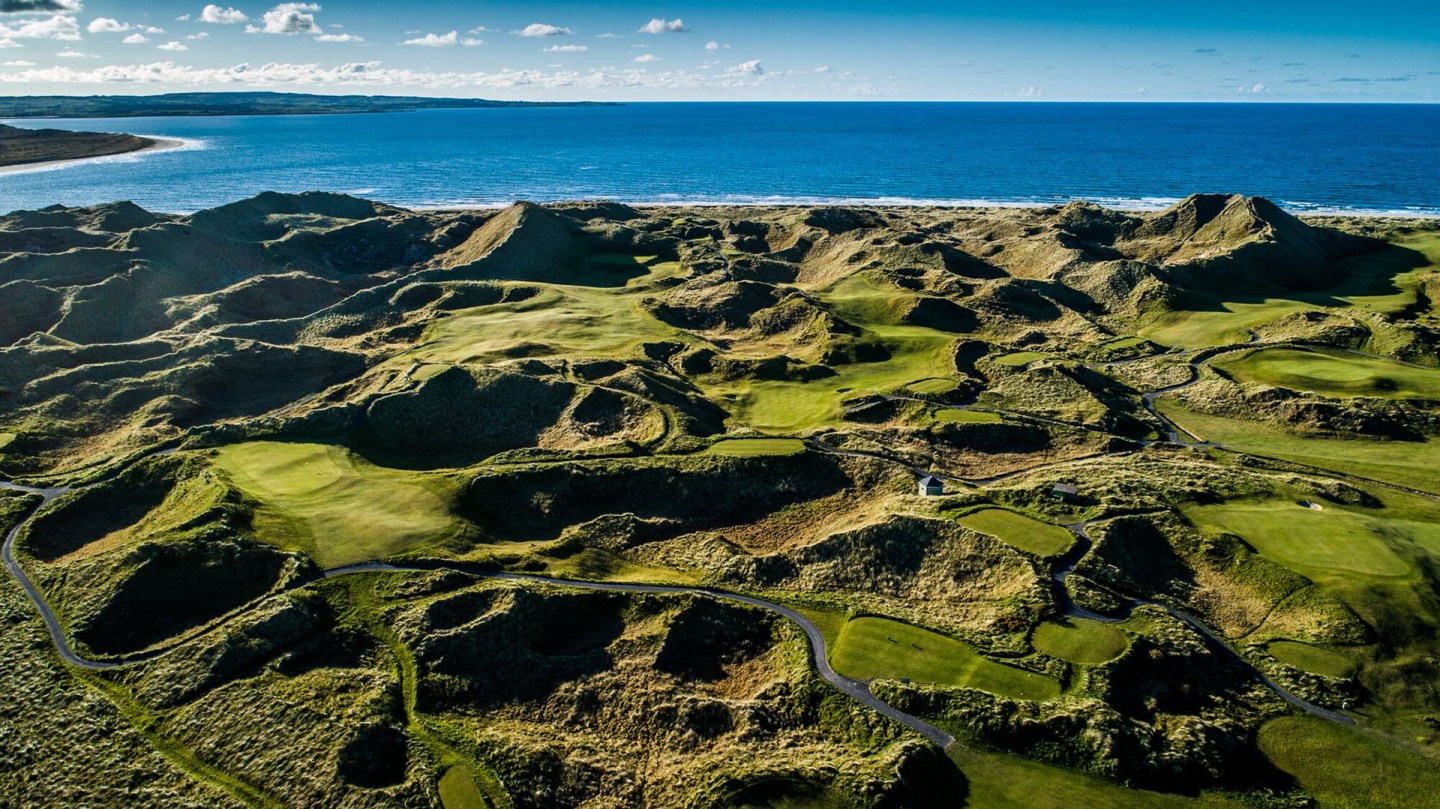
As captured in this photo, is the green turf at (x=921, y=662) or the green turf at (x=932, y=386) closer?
the green turf at (x=921, y=662)

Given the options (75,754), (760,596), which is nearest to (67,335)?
(75,754)

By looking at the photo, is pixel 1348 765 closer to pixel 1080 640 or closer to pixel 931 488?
pixel 1080 640

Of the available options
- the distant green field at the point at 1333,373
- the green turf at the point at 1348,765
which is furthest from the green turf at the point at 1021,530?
the distant green field at the point at 1333,373

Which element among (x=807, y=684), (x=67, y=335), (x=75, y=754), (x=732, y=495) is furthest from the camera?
(x=67, y=335)

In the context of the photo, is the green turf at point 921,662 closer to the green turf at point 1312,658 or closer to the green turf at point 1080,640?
the green turf at point 1080,640

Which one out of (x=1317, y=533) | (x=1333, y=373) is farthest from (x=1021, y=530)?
(x=1333, y=373)

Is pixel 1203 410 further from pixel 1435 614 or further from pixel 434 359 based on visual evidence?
pixel 434 359
